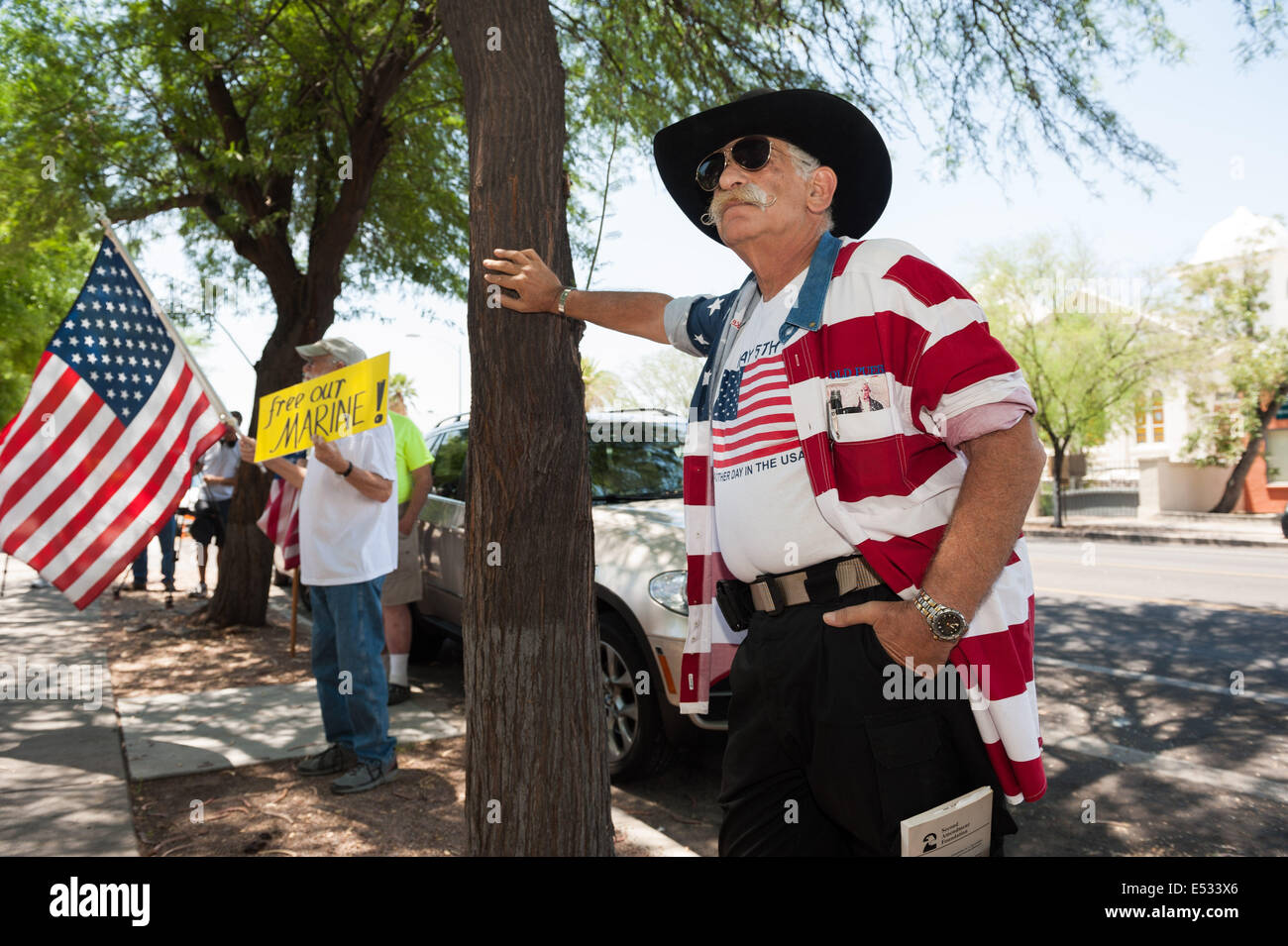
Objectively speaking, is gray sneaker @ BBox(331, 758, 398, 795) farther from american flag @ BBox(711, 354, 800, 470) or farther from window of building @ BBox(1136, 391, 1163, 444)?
window of building @ BBox(1136, 391, 1163, 444)

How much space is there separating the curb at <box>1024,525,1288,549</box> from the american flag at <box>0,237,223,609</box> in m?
20.7

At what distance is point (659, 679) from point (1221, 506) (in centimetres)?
3464

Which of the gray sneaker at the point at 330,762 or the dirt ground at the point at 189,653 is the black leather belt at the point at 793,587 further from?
the dirt ground at the point at 189,653

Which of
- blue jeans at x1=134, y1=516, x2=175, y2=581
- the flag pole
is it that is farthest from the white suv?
blue jeans at x1=134, y1=516, x2=175, y2=581

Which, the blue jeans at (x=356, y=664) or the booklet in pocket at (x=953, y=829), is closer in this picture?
the booklet in pocket at (x=953, y=829)

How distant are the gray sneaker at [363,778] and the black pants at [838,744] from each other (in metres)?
2.92

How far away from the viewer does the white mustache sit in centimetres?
224

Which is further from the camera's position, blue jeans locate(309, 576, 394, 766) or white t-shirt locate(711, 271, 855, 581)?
blue jeans locate(309, 576, 394, 766)

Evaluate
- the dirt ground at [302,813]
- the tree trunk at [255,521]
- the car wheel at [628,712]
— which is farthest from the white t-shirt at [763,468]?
the tree trunk at [255,521]

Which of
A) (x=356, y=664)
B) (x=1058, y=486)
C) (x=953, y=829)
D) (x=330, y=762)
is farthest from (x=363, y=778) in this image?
(x=1058, y=486)

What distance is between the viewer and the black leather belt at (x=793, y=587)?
6.38 ft

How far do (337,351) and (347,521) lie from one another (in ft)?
3.01

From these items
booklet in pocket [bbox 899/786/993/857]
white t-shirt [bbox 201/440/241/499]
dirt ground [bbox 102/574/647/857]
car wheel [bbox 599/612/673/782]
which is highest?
white t-shirt [bbox 201/440/241/499]

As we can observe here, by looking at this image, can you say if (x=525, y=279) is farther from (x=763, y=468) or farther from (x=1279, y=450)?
(x=1279, y=450)
